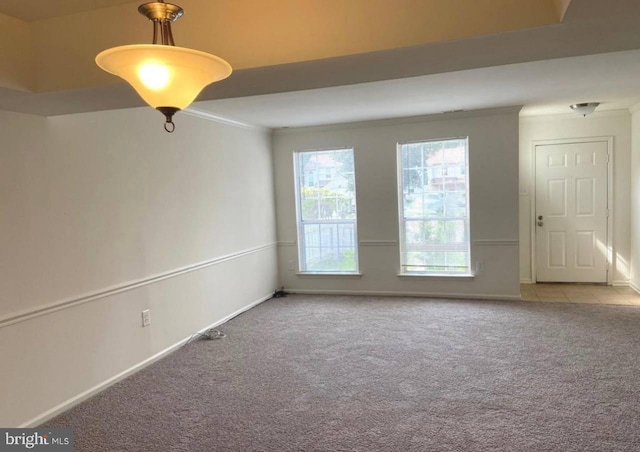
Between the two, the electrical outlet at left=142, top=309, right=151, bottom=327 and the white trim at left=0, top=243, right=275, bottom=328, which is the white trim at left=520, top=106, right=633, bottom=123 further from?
the electrical outlet at left=142, top=309, right=151, bottom=327

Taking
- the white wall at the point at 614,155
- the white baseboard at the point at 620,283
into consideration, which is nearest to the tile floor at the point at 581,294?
the white baseboard at the point at 620,283

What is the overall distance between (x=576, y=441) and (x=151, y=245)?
326 centimetres

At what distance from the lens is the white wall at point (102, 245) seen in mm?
2637

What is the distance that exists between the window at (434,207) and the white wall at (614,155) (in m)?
1.16

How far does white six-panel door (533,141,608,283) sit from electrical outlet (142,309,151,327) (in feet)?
16.3

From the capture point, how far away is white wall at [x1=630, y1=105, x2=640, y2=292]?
5125mm

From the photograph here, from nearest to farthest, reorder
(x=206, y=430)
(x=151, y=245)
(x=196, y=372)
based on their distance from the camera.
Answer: (x=206, y=430)
(x=196, y=372)
(x=151, y=245)

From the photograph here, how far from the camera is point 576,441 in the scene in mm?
2287

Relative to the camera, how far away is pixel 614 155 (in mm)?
5492

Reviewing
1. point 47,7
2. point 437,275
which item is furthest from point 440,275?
point 47,7

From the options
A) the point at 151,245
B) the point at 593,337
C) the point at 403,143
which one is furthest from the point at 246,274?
the point at 593,337

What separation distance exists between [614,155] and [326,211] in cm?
375

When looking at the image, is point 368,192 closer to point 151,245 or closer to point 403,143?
point 403,143

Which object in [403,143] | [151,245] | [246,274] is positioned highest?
[403,143]
